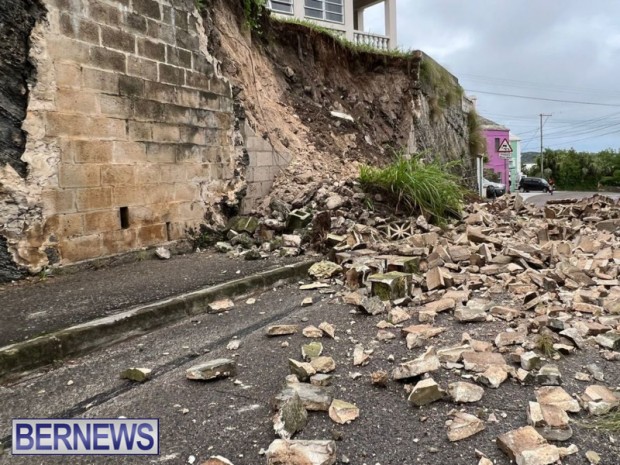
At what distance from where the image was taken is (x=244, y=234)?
6.02 metres

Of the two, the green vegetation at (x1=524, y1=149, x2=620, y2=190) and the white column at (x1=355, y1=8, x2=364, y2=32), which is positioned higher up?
the white column at (x1=355, y1=8, x2=364, y2=32)

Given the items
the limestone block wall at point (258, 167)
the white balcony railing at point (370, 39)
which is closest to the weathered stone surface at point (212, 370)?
the limestone block wall at point (258, 167)

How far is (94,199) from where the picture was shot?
4.64 m

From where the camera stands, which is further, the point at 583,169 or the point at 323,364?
the point at 583,169

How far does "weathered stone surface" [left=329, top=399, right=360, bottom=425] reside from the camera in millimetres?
2141

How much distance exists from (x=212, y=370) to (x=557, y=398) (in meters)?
1.72

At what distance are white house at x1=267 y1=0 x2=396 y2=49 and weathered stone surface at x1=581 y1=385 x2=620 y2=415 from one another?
580 inches

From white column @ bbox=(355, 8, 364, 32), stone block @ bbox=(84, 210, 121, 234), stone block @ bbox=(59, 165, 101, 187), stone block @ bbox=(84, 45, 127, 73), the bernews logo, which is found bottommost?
the bernews logo

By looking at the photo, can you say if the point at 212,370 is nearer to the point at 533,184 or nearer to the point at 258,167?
the point at 258,167

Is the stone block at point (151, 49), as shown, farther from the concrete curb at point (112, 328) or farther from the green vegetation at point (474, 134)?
the green vegetation at point (474, 134)

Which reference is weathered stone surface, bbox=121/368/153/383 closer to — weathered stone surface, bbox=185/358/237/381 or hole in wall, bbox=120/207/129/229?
weathered stone surface, bbox=185/358/237/381

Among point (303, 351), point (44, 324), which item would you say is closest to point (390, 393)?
point (303, 351)

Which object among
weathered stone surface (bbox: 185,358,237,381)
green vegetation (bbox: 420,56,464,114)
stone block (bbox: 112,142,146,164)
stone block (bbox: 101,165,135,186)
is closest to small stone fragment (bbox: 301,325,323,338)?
weathered stone surface (bbox: 185,358,237,381)

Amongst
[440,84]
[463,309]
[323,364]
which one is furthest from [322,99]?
[323,364]
